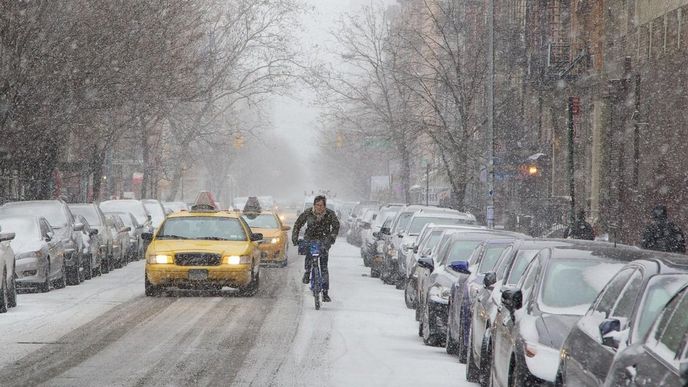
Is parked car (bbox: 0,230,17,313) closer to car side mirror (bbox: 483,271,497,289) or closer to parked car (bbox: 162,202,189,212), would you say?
car side mirror (bbox: 483,271,497,289)

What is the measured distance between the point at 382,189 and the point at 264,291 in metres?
70.4

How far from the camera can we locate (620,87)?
1453 inches

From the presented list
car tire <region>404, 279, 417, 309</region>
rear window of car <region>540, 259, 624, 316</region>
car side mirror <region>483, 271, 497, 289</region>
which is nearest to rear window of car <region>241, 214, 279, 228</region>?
car tire <region>404, 279, 417, 309</region>

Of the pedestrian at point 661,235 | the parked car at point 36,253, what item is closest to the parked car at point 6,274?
the parked car at point 36,253

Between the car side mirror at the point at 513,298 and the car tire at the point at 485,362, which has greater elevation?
the car side mirror at the point at 513,298

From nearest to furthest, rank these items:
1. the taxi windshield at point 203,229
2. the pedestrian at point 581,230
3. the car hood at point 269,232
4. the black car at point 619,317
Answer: the black car at point 619,317 → the taxi windshield at point 203,229 → the pedestrian at point 581,230 → the car hood at point 269,232

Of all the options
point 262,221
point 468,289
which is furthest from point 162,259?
point 262,221

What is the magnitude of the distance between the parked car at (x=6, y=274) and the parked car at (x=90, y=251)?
8.59 m

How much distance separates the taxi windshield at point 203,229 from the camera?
24.8m

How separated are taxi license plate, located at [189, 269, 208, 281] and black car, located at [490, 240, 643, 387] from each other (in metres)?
12.6

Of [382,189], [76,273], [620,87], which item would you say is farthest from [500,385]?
[382,189]

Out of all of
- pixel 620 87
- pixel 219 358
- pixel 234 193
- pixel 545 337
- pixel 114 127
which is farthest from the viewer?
pixel 234 193

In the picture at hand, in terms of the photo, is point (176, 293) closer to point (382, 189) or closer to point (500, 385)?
point (500, 385)

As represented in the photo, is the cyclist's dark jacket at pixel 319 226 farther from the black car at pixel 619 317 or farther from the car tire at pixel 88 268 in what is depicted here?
the black car at pixel 619 317
